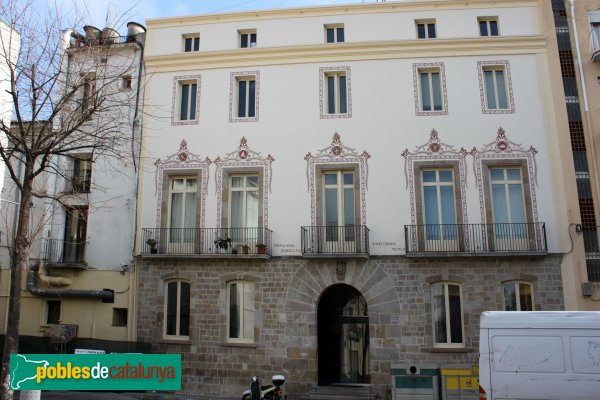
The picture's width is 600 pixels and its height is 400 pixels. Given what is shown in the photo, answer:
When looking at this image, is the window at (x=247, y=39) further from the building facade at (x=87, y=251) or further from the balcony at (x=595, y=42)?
the balcony at (x=595, y=42)

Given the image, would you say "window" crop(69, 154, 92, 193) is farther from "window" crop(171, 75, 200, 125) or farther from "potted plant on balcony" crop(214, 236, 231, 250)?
"potted plant on balcony" crop(214, 236, 231, 250)

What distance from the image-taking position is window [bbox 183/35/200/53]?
65.7ft

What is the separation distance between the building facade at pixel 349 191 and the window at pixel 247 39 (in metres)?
0.05

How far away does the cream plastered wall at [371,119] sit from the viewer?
689 inches

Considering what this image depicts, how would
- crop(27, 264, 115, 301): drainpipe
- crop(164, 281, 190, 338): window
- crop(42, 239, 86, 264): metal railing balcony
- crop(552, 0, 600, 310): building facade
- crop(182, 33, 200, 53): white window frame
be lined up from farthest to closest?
crop(182, 33, 200, 53): white window frame → crop(42, 239, 86, 264): metal railing balcony → crop(27, 264, 115, 301): drainpipe → crop(164, 281, 190, 338): window → crop(552, 0, 600, 310): building facade

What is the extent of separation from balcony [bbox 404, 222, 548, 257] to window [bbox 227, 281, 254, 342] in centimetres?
550

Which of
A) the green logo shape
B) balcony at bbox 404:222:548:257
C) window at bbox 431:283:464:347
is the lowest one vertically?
the green logo shape

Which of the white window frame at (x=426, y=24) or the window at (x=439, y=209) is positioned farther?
the white window frame at (x=426, y=24)

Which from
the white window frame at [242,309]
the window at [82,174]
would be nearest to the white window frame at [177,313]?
the white window frame at [242,309]

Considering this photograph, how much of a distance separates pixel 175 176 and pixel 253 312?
223 inches

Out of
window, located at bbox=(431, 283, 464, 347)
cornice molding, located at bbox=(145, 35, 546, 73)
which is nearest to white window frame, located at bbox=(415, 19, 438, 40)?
cornice molding, located at bbox=(145, 35, 546, 73)

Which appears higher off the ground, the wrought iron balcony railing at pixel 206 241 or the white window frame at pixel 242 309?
the wrought iron balcony railing at pixel 206 241

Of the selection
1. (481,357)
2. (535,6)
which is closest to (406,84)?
(535,6)

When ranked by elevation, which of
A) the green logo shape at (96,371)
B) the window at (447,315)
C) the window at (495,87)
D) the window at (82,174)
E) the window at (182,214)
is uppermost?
the window at (495,87)
